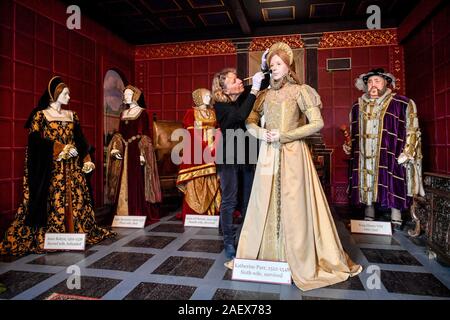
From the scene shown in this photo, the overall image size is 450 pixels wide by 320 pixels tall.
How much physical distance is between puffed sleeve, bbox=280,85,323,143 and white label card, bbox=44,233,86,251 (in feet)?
7.02

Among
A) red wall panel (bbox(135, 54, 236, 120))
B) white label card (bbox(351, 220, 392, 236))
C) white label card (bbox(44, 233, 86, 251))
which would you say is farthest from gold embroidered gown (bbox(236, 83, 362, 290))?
red wall panel (bbox(135, 54, 236, 120))

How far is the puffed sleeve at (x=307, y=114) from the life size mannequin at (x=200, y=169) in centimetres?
189

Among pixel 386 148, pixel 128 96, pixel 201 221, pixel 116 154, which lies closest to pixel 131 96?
pixel 128 96

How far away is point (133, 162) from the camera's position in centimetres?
391

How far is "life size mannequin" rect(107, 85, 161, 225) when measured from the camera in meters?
3.90

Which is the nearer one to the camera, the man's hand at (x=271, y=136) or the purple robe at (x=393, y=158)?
the man's hand at (x=271, y=136)

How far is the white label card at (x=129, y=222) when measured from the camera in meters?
3.67

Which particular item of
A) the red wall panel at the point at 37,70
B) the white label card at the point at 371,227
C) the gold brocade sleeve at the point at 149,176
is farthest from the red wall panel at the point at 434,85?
the red wall panel at the point at 37,70

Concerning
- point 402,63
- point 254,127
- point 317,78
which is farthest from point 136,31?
point 402,63

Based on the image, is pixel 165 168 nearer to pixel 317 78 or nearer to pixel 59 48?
pixel 59 48

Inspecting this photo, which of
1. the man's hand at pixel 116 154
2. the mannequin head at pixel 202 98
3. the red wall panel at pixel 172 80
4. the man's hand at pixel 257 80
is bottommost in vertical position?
the man's hand at pixel 116 154

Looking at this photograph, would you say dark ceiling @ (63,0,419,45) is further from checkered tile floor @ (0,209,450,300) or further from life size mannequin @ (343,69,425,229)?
checkered tile floor @ (0,209,450,300)

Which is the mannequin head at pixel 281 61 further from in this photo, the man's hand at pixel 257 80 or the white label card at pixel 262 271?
the white label card at pixel 262 271

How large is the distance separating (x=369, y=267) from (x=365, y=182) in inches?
61.5
